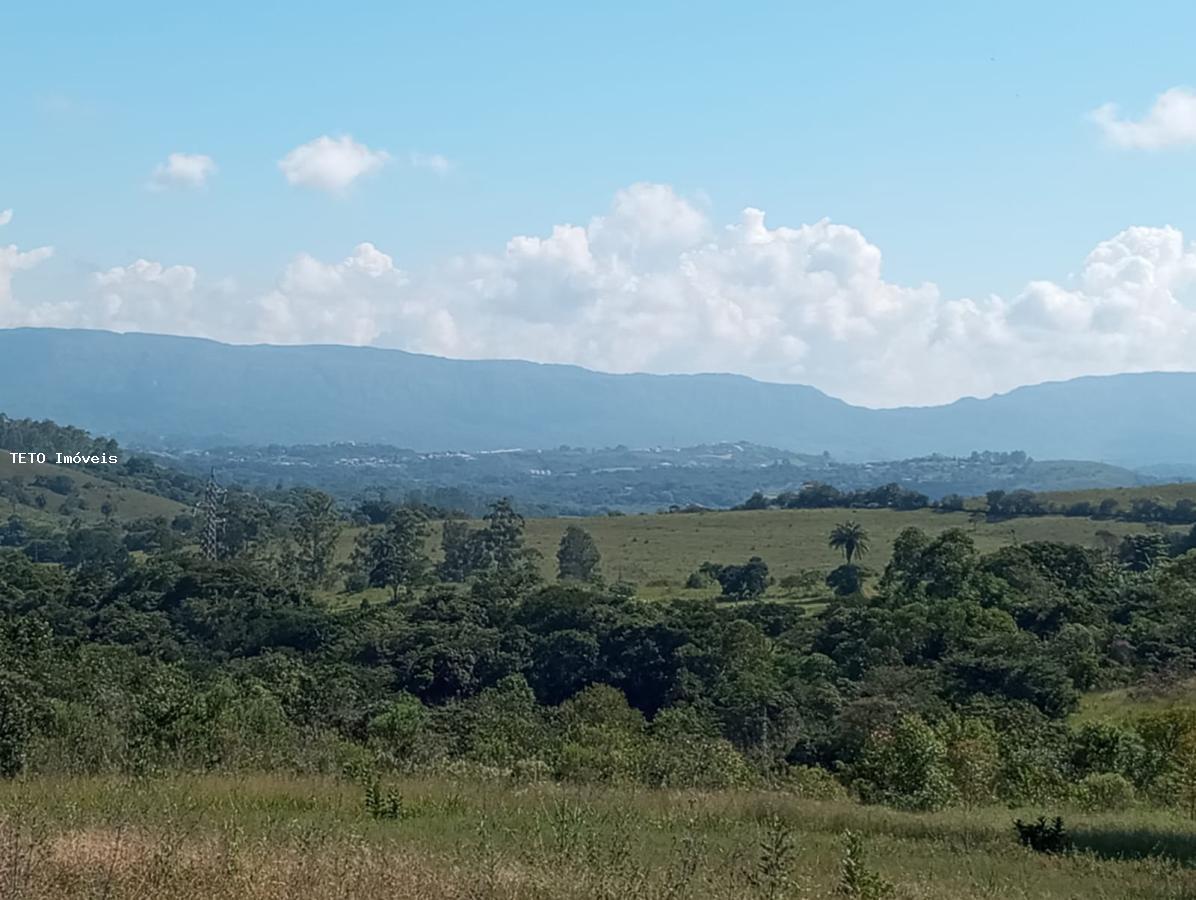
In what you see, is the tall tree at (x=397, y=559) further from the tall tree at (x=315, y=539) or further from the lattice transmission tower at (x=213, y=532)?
the lattice transmission tower at (x=213, y=532)

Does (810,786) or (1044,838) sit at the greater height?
(1044,838)

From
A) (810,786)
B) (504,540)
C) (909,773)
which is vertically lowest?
(504,540)

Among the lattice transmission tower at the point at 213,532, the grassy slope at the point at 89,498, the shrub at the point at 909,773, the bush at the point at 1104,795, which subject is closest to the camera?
the bush at the point at 1104,795

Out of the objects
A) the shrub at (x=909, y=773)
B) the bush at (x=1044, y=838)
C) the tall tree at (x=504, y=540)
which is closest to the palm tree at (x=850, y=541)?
the tall tree at (x=504, y=540)

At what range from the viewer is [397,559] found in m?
81.9

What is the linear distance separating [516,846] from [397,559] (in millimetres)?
73651

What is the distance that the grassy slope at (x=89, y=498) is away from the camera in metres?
125

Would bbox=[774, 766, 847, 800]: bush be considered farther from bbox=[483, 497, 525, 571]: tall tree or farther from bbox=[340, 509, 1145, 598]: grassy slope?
bbox=[483, 497, 525, 571]: tall tree

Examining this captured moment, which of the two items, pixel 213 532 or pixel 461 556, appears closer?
pixel 461 556

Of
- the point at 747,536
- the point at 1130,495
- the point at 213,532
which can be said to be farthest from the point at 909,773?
the point at 1130,495

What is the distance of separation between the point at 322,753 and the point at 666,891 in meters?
9.01

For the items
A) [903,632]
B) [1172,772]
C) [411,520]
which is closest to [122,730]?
[1172,772]

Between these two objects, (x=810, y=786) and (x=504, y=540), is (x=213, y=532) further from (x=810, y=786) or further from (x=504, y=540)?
(x=810, y=786)

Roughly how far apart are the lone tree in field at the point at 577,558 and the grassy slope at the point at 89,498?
55.3m
